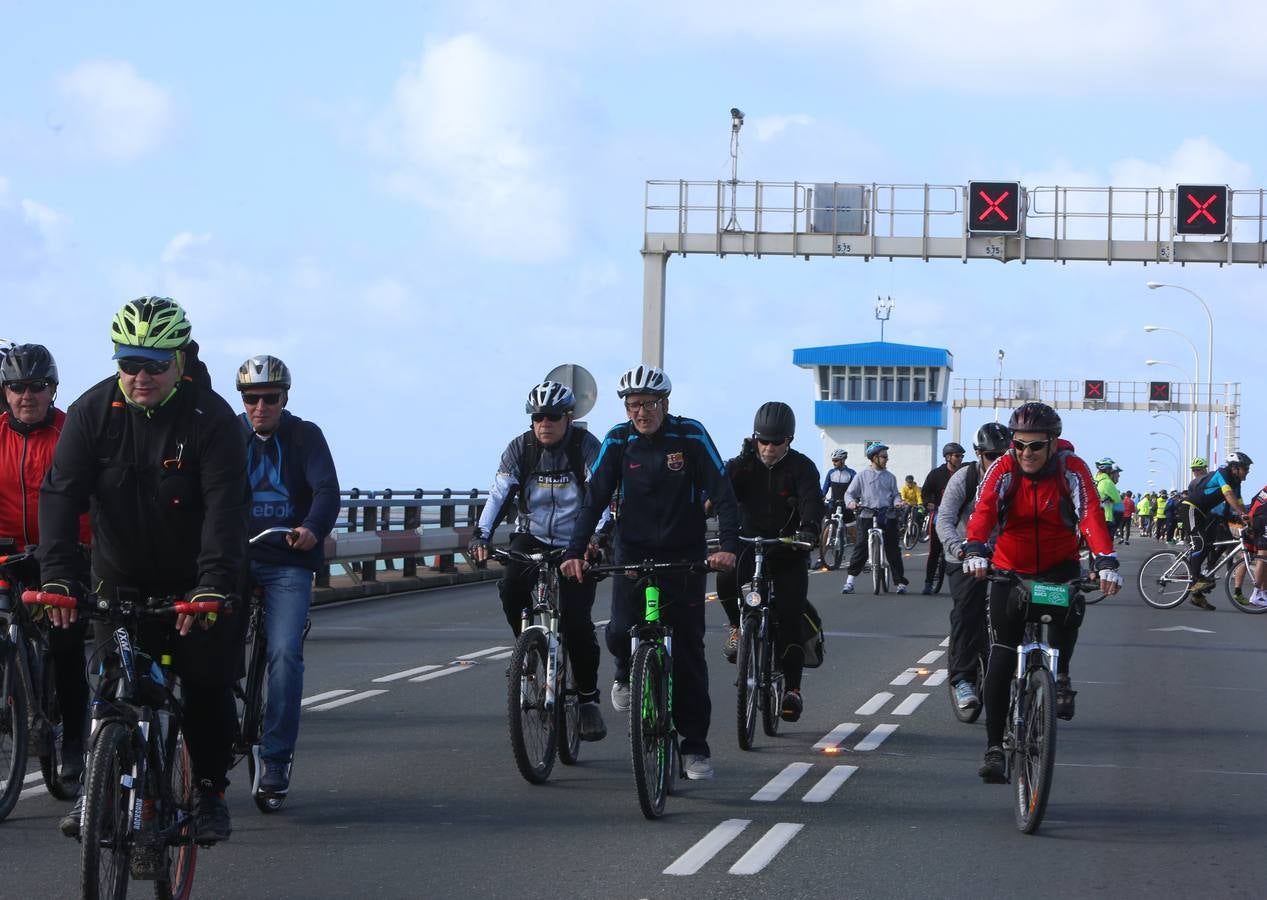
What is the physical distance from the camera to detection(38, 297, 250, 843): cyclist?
5859 millimetres

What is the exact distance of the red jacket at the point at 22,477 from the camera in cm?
824

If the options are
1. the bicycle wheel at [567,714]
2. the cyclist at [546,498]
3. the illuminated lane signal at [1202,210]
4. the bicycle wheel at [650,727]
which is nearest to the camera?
the bicycle wheel at [650,727]

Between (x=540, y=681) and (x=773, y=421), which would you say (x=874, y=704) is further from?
(x=540, y=681)

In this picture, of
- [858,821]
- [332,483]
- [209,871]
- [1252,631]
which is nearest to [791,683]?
[858,821]

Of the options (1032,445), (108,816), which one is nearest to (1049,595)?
(1032,445)

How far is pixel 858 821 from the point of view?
7.98 metres

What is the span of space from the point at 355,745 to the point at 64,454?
4573 millimetres

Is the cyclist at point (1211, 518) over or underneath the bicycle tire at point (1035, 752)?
over

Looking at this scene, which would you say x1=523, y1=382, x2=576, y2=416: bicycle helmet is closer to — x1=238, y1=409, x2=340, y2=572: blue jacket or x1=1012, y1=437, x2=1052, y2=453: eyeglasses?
x1=238, y1=409, x2=340, y2=572: blue jacket

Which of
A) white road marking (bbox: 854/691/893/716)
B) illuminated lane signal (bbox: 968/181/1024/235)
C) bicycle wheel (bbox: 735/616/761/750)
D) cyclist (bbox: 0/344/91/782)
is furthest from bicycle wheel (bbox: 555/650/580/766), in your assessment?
illuminated lane signal (bbox: 968/181/1024/235)

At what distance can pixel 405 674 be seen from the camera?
13984 millimetres

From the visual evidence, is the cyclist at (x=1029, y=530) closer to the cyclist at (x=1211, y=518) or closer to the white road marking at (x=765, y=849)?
the white road marking at (x=765, y=849)

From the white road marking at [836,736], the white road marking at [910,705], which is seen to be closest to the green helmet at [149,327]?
the white road marking at [836,736]

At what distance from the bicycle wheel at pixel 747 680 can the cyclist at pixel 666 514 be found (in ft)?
Result: 4.43
